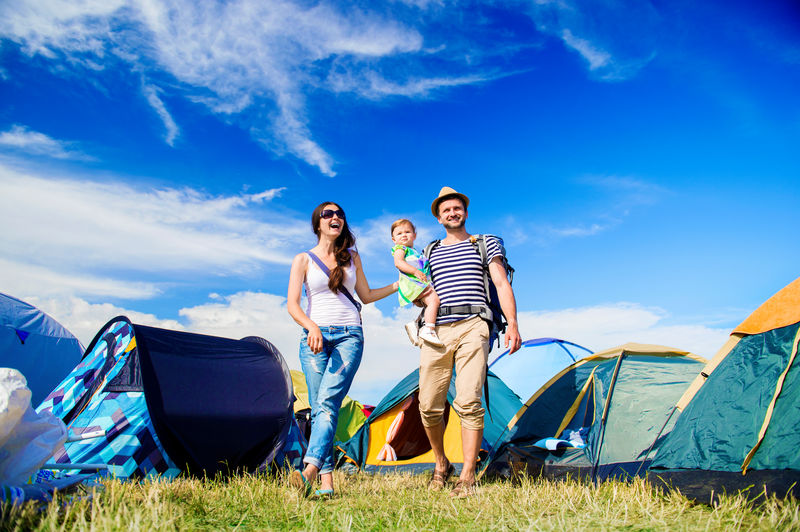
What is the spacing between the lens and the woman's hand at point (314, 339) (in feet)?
11.8

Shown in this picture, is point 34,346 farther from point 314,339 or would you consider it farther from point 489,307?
point 489,307

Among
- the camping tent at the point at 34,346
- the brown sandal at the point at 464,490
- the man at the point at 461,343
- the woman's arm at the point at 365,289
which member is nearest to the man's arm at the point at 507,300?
the man at the point at 461,343

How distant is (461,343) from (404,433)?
8.70ft

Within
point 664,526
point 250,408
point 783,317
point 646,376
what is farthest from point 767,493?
point 250,408

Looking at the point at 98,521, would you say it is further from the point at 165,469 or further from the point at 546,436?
the point at 546,436

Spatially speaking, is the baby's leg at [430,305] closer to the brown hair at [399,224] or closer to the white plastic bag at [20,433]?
the brown hair at [399,224]

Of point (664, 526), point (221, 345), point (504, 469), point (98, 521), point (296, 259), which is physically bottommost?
point (504, 469)

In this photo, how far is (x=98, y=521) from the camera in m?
2.17

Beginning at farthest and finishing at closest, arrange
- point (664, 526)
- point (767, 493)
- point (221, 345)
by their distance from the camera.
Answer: point (221, 345) → point (767, 493) → point (664, 526)

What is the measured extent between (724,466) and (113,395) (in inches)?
173

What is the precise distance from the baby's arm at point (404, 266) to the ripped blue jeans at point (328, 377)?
2.36ft

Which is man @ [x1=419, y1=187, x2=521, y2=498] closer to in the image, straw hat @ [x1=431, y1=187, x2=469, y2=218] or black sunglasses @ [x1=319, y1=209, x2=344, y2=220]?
straw hat @ [x1=431, y1=187, x2=469, y2=218]

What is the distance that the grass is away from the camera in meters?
2.27

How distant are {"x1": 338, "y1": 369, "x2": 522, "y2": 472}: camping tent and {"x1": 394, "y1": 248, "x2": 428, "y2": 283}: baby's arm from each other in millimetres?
2058
